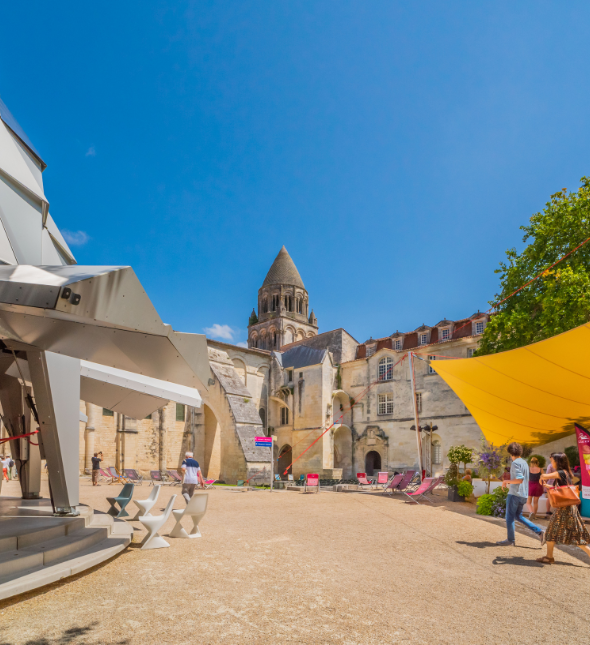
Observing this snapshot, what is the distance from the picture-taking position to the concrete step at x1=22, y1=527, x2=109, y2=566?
15.2 ft

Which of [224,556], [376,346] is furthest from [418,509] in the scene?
[376,346]

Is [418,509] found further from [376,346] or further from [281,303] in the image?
[281,303]

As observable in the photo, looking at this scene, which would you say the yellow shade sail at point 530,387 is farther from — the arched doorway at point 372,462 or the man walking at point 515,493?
the arched doorway at point 372,462

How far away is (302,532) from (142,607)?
4.03 m

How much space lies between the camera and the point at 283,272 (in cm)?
4700

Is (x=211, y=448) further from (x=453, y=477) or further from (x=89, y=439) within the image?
(x=453, y=477)

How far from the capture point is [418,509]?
34.6ft

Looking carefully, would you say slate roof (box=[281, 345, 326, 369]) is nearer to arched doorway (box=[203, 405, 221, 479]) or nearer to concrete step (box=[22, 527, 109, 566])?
arched doorway (box=[203, 405, 221, 479])

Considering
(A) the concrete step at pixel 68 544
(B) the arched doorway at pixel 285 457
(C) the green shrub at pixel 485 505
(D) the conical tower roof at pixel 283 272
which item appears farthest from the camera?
(D) the conical tower roof at pixel 283 272

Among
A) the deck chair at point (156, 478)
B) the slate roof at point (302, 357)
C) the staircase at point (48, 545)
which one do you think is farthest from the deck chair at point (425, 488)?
the slate roof at point (302, 357)

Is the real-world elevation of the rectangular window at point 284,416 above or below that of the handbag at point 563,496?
above

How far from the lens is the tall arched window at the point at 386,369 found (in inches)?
1097

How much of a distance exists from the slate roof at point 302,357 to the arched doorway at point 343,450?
4.59 meters

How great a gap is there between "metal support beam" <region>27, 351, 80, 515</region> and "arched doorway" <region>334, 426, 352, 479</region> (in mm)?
24141
